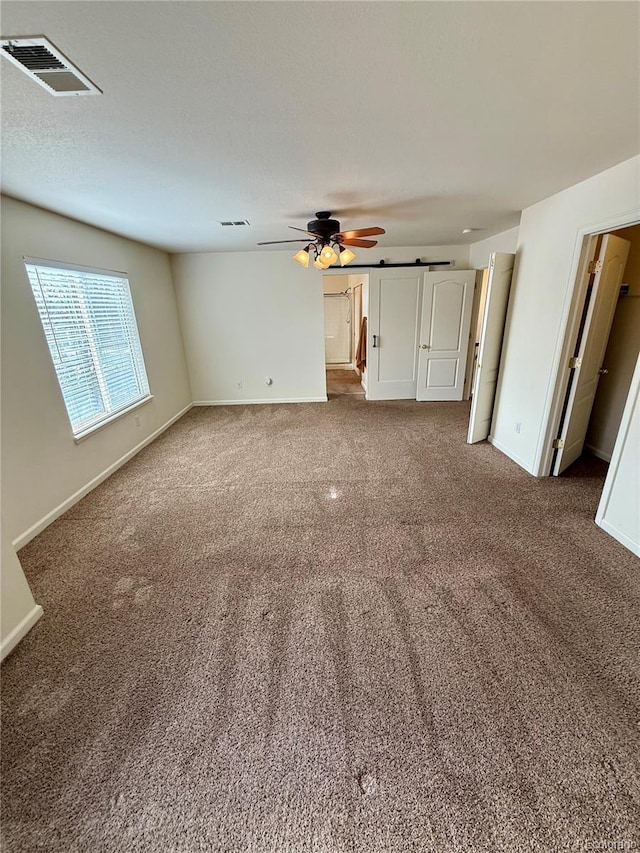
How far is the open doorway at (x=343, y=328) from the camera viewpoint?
733 cm

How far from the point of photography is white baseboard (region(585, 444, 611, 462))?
335 cm

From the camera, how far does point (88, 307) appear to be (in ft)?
10.6

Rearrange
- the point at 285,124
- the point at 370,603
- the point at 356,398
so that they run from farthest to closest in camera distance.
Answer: the point at 356,398 < the point at 370,603 < the point at 285,124

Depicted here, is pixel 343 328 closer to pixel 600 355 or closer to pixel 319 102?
pixel 600 355

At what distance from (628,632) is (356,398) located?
14.8 feet

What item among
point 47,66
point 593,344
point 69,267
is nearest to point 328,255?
point 47,66

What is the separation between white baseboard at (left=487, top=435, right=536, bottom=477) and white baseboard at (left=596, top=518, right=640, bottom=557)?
0.77 metres

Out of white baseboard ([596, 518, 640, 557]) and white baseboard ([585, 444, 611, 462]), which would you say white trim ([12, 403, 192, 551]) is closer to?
white baseboard ([596, 518, 640, 557])

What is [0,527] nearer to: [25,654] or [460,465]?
[25,654]

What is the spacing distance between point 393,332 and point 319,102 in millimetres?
4126

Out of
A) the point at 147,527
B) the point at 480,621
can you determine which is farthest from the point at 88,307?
the point at 480,621

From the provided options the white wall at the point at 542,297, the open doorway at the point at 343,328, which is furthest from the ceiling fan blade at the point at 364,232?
the open doorway at the point at 343,328

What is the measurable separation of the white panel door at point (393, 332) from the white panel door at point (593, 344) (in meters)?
2.66

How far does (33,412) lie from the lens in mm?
2535
